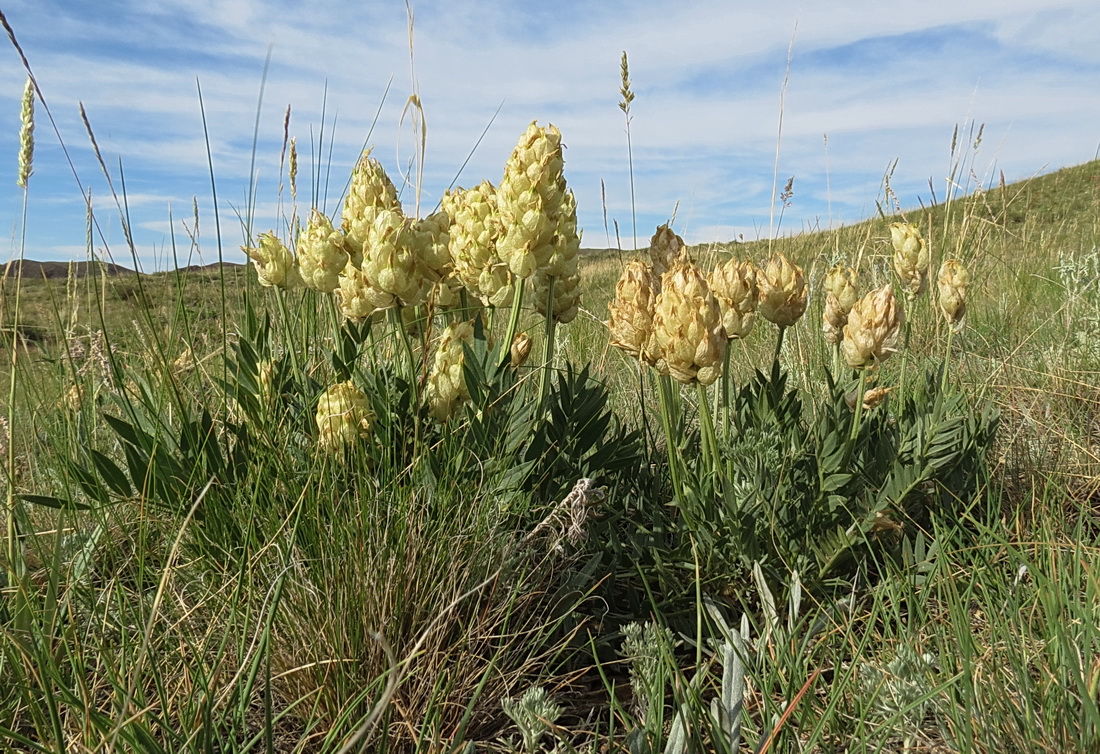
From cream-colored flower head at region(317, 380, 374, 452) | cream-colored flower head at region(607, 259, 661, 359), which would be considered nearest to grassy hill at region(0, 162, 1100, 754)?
cream-colored flower head at region(317, 380, 374, 452)

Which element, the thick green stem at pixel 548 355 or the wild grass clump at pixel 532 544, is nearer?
the wild grass clump at pixel 532 544

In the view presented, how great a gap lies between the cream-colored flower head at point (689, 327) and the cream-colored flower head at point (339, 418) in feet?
1.93

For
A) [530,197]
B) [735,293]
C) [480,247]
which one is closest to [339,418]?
[480,247]

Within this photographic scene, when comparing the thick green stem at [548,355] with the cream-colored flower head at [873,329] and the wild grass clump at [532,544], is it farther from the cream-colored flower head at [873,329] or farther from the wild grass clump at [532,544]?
the cream-colored flower head at [873,329]

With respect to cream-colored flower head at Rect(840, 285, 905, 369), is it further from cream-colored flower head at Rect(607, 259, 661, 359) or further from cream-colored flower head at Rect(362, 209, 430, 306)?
cream-colored flower head at Rect(362, 209, 430, 306)

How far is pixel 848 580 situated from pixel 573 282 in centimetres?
86

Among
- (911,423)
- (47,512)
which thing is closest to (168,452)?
(47,512)

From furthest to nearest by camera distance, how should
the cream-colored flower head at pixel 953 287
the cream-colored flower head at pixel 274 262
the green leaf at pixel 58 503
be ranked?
the cream-colored flower head at pixel 953 287
the cream-colored flower head at pixel 274 262
the green leaf at pixel 58 503

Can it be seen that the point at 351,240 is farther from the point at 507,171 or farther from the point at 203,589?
the point at 203,589

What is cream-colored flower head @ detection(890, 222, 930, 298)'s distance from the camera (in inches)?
71.5

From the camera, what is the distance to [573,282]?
1.71m

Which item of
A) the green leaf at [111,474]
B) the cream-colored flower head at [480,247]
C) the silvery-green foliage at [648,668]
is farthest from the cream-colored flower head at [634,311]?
the green leaf at [111,474]

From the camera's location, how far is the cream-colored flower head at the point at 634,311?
140 centimetres

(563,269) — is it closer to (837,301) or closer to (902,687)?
(837,301)
